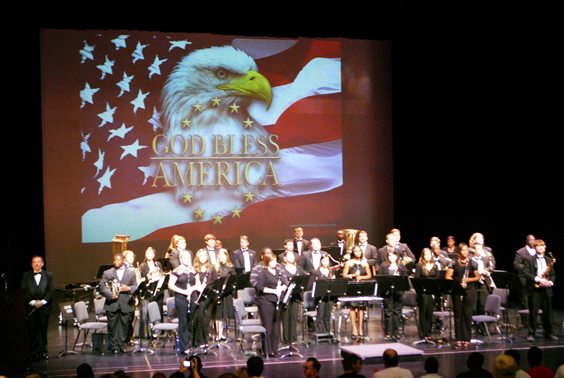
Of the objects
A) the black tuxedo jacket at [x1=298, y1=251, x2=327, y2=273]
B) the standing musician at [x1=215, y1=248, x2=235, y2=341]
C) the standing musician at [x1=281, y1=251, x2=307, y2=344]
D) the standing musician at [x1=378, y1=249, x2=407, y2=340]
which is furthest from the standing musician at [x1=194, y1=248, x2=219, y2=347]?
the standing musician at [x1=378, y1=249, x2=407, y2=340]

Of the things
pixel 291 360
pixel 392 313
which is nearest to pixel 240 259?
pixel 392 313

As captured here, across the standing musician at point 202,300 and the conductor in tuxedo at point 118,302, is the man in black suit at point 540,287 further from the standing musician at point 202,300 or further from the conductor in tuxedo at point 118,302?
the conductor in tuxedo at point 118,302

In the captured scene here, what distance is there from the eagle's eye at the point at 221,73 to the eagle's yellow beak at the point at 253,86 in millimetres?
226

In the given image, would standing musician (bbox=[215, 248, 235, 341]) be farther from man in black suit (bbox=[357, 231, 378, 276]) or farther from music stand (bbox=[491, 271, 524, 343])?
music stand (bbox=[491, 271, 524, 343])

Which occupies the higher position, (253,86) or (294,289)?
(253,86)

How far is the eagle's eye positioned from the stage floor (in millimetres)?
7514

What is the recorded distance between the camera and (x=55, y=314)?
14211 mm

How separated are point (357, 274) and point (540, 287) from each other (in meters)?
3.22

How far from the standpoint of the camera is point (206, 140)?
15602 mm

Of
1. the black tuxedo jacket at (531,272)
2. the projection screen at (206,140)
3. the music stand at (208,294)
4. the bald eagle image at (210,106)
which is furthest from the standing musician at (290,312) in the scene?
the bald eagle image at (210,106)

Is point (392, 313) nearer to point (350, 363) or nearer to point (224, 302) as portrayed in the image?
point (224, 302)

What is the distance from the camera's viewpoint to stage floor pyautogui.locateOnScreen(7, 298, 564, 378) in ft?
28.6

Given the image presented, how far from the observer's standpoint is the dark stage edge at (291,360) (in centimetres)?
870

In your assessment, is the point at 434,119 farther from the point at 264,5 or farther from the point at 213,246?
the point at 213,246
